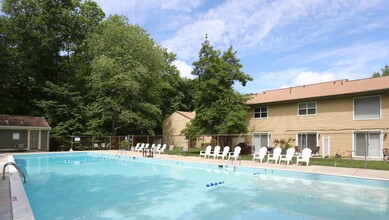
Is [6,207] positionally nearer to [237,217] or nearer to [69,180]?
[237,217]

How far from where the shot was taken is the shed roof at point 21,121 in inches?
944

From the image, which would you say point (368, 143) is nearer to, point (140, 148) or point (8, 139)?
point (140, 148)

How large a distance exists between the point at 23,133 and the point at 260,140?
20293 millimetres

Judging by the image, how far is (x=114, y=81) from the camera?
2914 centimetres

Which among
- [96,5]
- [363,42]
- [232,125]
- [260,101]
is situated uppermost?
[96,5]

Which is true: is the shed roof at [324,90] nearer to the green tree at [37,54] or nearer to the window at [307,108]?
the window at [307,108]

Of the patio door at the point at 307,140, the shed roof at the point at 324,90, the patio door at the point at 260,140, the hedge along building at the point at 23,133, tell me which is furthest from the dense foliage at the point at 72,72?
the patio door at the point at 307,140

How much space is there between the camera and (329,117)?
754 inches

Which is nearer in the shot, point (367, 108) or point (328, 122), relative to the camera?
point (367, 108)

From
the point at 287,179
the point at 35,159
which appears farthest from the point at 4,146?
the point at 287,179

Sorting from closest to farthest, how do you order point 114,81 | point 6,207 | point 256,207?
1. point 6,207
2. point 256,207
3. point 114,81

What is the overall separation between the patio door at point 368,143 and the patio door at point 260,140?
6.17 metres

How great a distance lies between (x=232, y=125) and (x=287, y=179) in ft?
29.1

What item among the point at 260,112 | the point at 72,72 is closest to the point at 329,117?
the point at 260,112
